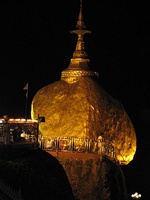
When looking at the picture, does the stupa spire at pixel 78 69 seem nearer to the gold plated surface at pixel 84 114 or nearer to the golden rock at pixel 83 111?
the golden rock at pixel 83 111

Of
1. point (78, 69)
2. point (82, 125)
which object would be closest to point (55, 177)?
point (82, 125)

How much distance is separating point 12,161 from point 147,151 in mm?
21862

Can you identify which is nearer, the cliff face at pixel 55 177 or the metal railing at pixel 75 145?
the cliff face at pixel 55 177

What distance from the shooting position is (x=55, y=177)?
784 inches

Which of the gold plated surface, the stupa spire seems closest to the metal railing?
the gold plated surface

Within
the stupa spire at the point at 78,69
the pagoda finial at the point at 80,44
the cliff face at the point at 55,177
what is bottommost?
the cliff face at the point at 55,177

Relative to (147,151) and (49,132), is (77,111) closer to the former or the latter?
(49,132)

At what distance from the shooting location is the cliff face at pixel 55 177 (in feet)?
56.9

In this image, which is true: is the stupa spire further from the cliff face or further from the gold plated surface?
the cliff face

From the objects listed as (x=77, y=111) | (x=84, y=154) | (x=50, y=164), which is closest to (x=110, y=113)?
(x=77, y=111)

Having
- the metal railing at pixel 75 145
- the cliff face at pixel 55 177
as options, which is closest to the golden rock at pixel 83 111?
the metal railing at pixel 75 145

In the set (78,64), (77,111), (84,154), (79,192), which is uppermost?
(78,64)

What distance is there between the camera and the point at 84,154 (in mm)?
24812

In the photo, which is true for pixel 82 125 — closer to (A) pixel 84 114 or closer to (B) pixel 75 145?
(A) pixel 84 114
